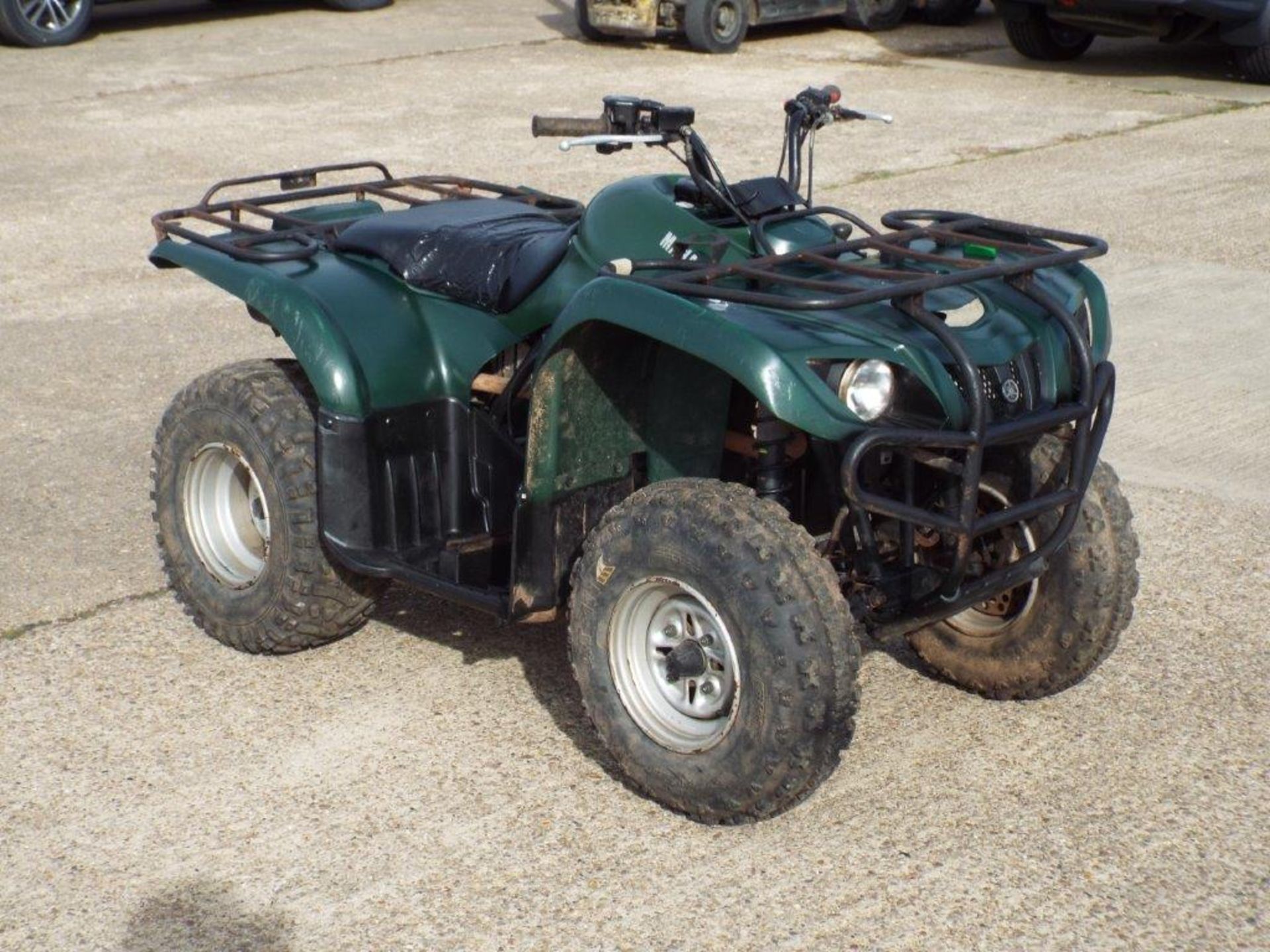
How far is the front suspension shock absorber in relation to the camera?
13.2 ft

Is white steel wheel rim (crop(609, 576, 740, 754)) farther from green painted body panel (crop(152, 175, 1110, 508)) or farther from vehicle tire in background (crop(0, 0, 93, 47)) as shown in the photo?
vehicle tire in background (crop(0, 0, 93, 47))

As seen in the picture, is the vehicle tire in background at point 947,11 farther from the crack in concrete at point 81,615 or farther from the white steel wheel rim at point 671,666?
the white steel wheel rim at point 671,666

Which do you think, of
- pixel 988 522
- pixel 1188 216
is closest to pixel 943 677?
pixel 988 522

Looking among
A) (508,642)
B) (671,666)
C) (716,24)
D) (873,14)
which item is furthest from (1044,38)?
(671,666)

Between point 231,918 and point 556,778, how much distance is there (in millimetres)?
862

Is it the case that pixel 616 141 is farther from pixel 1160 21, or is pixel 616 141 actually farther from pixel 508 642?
pixel 1160 21

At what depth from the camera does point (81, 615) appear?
5258 millimetres

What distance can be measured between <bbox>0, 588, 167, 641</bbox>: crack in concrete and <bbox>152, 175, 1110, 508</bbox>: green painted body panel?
40.5 inches

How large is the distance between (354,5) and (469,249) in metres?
13.1

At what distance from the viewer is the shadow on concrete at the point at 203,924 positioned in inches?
144

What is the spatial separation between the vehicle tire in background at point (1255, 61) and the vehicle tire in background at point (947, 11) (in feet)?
11.5

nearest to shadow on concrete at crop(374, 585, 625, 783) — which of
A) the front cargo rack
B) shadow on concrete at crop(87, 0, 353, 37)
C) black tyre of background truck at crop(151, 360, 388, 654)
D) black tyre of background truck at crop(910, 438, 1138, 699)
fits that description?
black tyre of background truck at crop(151, 360, 388, 654)

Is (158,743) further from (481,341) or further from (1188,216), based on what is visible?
(1188,216)

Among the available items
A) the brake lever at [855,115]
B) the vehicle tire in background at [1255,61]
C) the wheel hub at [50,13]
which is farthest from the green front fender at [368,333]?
the wheel hub at [50,13]
